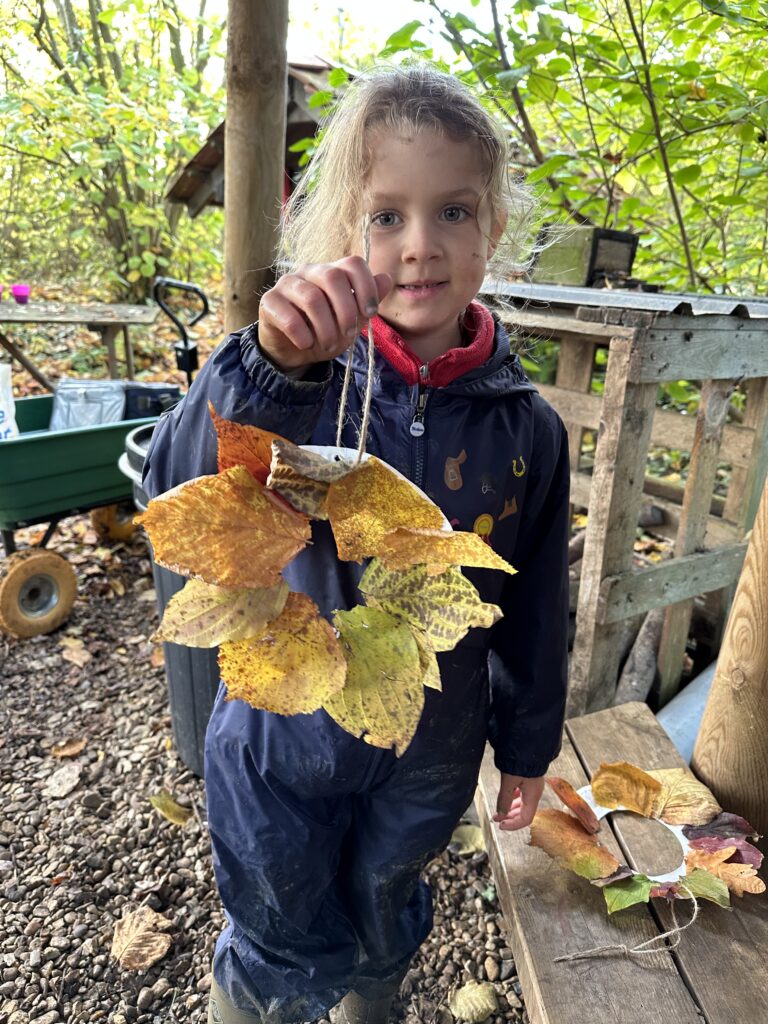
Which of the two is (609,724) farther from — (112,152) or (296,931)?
(112,152)

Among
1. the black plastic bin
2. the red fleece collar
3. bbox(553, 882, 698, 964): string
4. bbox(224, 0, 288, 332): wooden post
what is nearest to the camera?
the red fleece collar

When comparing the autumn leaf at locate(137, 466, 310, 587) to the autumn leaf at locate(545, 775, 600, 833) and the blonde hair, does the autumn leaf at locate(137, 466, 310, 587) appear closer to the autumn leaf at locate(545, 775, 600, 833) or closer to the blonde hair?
the blonde hair

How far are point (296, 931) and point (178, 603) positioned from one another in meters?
0.95

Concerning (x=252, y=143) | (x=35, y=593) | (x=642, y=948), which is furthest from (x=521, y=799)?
(x=35, y=593)

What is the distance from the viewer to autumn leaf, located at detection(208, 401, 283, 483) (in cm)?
77

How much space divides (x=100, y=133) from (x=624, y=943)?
7089 mm

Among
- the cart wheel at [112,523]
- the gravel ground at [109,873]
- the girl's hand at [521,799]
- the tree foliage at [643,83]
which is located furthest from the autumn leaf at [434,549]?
the cart wheel at [112,523]

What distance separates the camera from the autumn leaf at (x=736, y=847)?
64.7 inches

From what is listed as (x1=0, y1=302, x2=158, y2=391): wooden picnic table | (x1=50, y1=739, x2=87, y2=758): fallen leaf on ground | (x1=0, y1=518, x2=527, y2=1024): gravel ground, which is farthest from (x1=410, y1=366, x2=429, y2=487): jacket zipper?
(x1=0, y1=302, x2=158, y2=391): wooden picnic table

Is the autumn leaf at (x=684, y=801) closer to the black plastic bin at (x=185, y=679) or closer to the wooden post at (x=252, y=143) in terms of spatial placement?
the black plastic bin at (x=185, y=679)

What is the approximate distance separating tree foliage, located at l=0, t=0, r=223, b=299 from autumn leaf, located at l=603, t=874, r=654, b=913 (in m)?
6.16

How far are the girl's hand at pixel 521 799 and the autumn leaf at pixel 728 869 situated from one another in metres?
0.50

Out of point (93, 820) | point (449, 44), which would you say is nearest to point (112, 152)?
point (449, 44)

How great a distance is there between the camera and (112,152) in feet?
21.2
